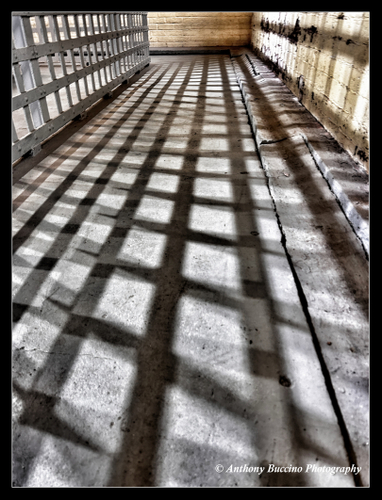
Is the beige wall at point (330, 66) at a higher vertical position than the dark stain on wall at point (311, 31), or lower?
lower

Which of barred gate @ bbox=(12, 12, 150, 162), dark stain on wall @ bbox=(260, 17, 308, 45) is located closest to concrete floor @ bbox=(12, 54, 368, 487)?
barred gate @ bbox=(12, 12, 150, 162)

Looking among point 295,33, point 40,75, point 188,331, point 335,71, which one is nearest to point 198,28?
point 295,33

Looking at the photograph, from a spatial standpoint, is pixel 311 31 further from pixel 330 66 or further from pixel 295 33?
pixel 330 66

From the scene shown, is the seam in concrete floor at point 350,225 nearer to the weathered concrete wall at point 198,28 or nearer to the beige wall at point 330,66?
the beige wall at point 330,66

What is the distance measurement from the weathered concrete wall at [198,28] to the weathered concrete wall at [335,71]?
9516mm

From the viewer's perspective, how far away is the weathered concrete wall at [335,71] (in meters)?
2.62

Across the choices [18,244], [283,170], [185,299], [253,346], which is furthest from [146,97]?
[253,346]

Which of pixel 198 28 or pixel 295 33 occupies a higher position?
pixel 198 28

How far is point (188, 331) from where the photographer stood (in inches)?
61.2

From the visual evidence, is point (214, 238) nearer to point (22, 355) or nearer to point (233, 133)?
point (22, 355)

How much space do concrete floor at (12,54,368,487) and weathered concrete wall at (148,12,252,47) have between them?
13.3 meters

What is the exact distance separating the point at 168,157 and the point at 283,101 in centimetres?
249

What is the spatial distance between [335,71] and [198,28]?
12.9 meters

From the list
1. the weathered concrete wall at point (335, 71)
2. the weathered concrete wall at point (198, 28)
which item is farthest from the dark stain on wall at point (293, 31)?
the weathered concrete wall at point (198, 28)
